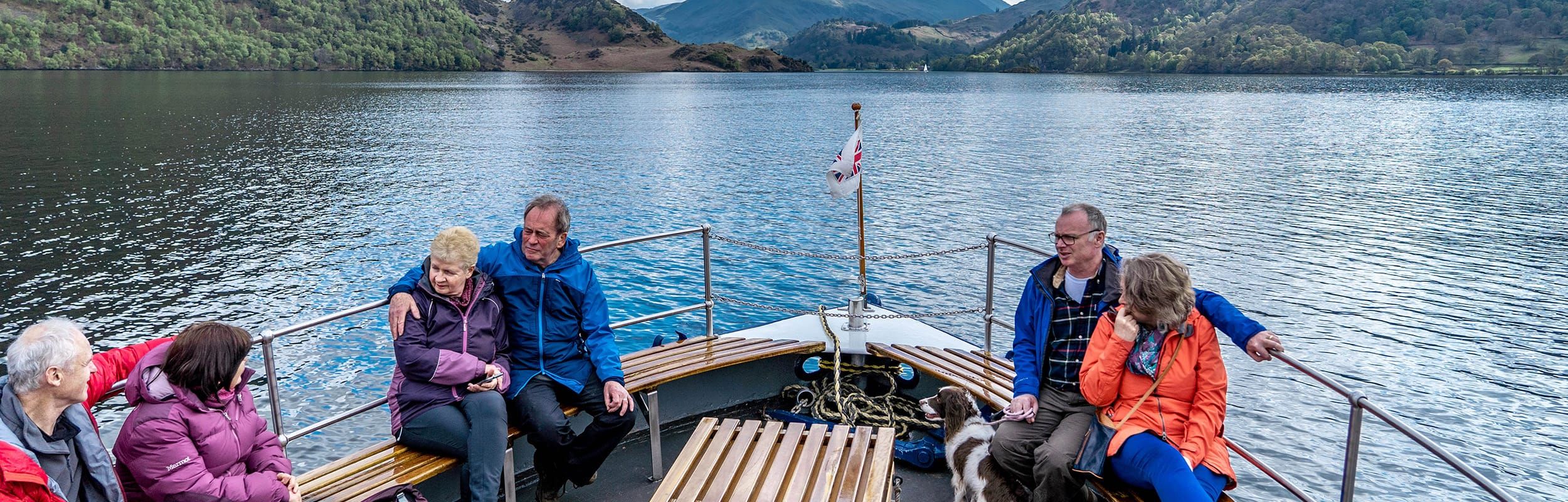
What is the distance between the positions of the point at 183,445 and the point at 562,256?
2124 millimetres

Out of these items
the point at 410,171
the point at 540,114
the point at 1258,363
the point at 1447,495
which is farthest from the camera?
the point at 540,114

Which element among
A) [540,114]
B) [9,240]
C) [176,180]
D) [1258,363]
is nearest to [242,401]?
[1258,363]

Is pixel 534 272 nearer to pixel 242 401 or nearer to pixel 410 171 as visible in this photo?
pixel 242 401

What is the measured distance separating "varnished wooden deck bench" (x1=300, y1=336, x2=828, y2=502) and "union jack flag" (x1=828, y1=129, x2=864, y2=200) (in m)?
1.47

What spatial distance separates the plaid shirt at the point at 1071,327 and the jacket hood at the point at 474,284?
2.95 m

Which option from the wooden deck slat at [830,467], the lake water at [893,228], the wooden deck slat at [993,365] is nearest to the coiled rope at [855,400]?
the wooden deck slat at [993,365]

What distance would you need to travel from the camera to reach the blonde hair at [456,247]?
473cm

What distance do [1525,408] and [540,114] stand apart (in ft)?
211

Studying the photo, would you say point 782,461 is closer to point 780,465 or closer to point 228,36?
point 780,465

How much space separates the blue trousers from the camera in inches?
160

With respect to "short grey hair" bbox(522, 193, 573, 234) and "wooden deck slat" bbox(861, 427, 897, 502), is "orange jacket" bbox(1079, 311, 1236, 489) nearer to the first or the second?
"wooden deck slat" bbox(861, 427, 897, 502)

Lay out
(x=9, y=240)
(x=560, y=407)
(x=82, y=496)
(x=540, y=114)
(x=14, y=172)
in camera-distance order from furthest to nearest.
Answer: (x=540, y=114) → (x=14, y=172) → (x=9, y=240) → (x=560, y=407) → (x=82, y=496)

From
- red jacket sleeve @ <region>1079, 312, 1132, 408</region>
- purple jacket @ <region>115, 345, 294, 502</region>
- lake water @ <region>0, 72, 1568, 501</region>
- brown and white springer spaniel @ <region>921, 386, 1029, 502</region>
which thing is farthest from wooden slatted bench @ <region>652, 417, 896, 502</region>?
lake water @ <region>0, 72, 1568, 501</region>

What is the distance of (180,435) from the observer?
366 cm
